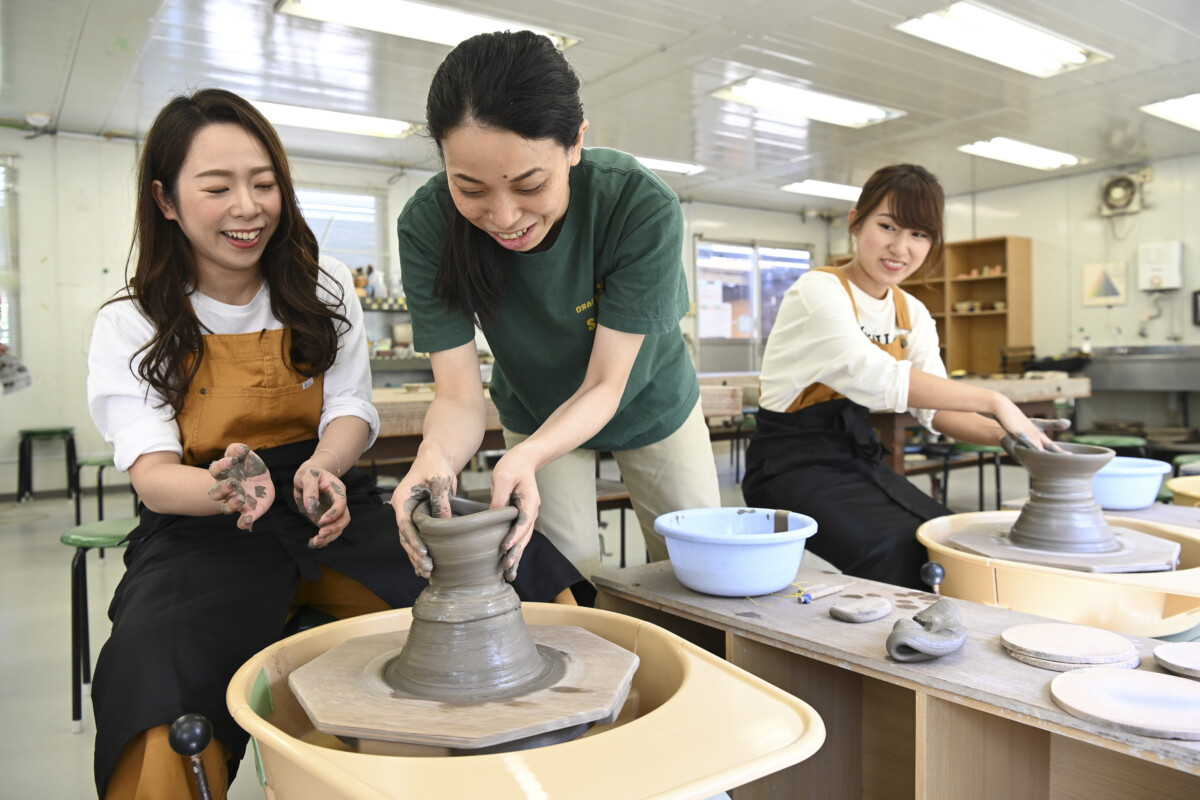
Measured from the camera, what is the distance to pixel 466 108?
1.17m

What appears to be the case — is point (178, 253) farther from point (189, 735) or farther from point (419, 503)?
point (189, 735)

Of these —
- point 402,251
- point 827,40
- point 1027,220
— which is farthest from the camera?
point 1027,220

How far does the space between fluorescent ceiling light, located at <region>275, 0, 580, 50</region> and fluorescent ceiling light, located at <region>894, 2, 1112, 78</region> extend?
2.39m

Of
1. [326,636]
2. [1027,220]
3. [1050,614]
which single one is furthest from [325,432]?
[1027,220]

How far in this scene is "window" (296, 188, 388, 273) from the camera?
8.05 meters

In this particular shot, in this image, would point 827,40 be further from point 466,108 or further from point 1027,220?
point 1027,220

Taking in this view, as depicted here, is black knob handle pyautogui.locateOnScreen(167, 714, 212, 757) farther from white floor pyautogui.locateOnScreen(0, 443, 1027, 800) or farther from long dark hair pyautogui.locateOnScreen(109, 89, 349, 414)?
white floor pyautogui.locateOnScreen(0, 443, 1027, 800)

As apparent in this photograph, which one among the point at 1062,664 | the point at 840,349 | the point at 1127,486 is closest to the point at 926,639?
the point at 1062,664

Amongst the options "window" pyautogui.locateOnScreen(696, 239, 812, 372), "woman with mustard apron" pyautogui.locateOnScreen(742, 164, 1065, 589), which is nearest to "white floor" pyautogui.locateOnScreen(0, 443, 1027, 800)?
"woman with mustard apron" pyautogui.locateOnScreen(742, 164, 1065, 589)

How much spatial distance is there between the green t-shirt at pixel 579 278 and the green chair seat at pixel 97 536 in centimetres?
137

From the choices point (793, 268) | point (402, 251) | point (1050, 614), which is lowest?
point (1050, 614)

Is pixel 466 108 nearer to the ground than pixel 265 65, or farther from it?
nearer to the ground

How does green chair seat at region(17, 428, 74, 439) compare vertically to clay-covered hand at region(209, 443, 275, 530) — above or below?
below

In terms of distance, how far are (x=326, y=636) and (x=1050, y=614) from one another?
1.23 metres
